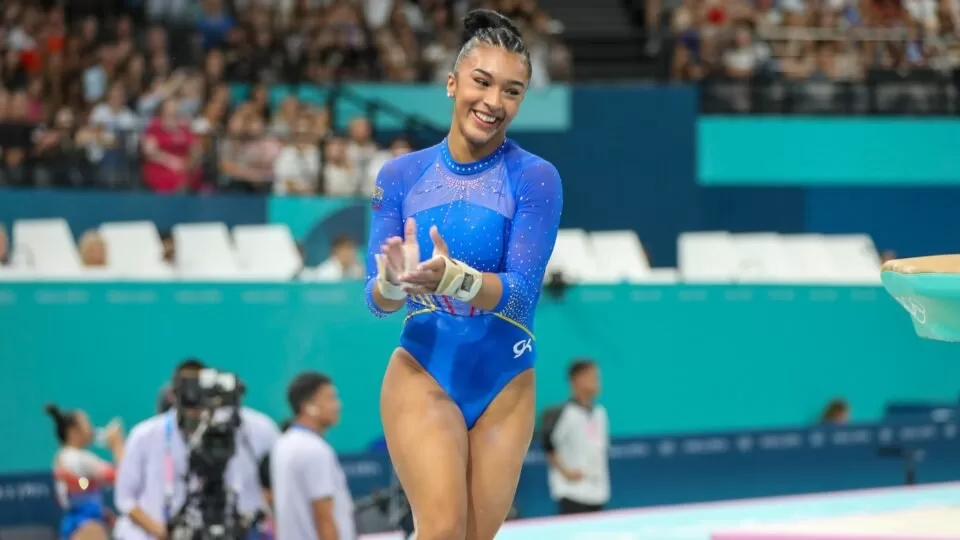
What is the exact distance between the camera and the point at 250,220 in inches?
481

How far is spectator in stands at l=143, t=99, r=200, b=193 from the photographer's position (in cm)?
1202

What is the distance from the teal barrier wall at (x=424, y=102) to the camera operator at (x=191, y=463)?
24.4 ft

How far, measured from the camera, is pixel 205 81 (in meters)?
13.4

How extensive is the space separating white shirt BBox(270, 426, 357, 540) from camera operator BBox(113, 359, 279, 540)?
154 millimetres

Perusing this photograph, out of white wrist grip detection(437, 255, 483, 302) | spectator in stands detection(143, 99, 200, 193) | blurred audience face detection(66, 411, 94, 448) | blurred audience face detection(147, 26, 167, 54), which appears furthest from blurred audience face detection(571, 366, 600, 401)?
blurred audience face detection(147, 26, 167, 54)

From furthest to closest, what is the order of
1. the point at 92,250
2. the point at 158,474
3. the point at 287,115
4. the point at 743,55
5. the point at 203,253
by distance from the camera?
the point at 743,55, the point at 287,115, the point at 203,253, the point at 92,250, the point at 158,474

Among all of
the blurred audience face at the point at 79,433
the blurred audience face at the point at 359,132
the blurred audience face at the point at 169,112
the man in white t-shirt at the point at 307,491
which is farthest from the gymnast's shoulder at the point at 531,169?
the blurred audience face at the point at 169,112

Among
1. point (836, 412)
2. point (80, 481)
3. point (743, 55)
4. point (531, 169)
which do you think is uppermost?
point (743, 55)

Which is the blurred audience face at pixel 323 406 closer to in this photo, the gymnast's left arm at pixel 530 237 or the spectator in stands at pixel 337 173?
the gymnast's left arm at pixel 530 237

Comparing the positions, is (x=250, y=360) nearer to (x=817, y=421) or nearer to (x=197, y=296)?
(x=197, y=296)

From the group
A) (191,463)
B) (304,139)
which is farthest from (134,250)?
(191,463)

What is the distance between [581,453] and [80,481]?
317 centimetres

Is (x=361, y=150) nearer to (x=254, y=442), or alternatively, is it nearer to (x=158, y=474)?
(x=254, y=442)

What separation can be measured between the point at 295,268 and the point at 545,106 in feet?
14.6
